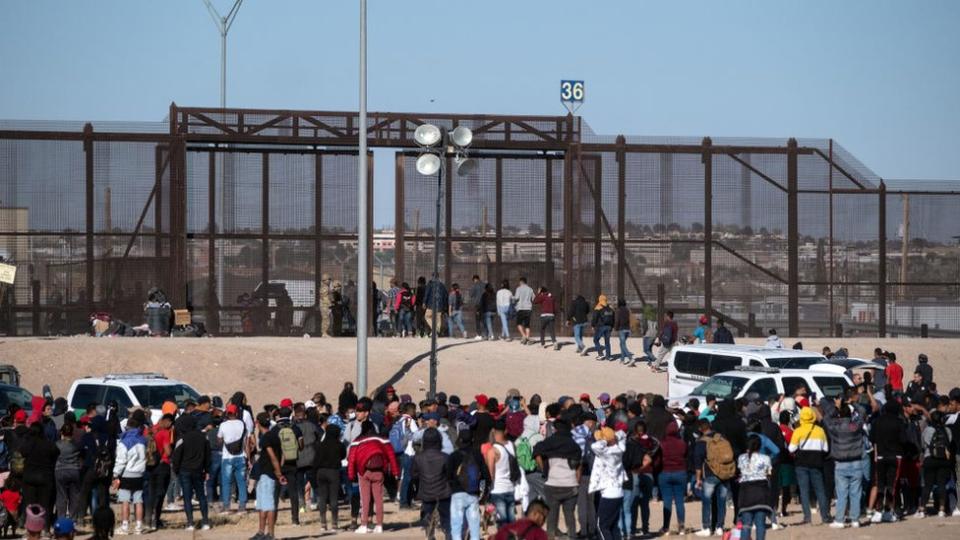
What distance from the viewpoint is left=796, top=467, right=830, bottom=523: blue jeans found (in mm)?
19328

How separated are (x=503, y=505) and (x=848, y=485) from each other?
5018 mm

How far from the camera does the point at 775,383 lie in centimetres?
2441

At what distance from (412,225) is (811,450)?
2057 cm

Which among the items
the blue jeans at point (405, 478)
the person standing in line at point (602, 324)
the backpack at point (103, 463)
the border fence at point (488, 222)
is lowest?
the blue jeans at point (405, 478)

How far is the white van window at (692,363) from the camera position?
28.0 metres

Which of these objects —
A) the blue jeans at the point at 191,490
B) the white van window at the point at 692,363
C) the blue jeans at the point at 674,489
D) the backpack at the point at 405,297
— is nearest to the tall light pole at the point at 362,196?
the white van window at the point at 692,363

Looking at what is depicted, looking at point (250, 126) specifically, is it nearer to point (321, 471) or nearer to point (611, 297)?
point (611, 297)

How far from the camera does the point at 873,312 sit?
40875mm

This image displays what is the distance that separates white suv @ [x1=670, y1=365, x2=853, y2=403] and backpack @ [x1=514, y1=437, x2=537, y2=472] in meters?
7.08

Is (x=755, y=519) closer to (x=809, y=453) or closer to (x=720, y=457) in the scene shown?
(x=720, y=457)

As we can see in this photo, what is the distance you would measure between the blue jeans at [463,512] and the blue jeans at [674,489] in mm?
2735

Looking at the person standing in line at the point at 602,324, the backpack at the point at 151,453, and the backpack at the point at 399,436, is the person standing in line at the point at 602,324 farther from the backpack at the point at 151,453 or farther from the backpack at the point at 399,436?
the backpack at the point at 151,453

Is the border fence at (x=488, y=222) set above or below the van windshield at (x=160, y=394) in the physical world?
above

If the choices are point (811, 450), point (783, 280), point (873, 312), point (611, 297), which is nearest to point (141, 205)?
point (611, 297)
